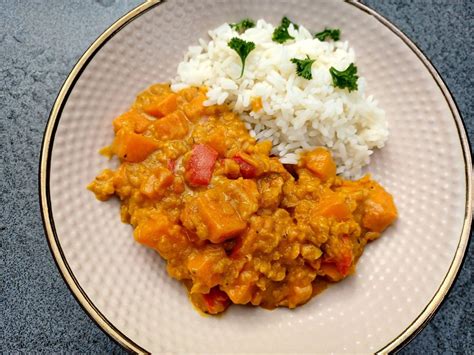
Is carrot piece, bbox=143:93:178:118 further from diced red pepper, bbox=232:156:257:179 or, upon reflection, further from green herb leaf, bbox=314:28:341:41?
green herb leaf, bbox=314:28:341:41

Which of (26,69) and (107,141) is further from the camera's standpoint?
(26,69)

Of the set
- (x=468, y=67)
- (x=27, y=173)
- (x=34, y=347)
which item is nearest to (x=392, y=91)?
(x=468, y=67)


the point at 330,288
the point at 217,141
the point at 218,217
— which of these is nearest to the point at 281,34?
the point at 217,141

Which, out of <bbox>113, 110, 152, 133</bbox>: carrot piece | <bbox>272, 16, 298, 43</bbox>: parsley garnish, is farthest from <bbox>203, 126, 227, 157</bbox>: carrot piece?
<bbox>272, 16, 298, 43</bbox>: parsley garnish

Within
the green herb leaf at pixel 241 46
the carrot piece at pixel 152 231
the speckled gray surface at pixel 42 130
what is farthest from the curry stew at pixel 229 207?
the speckled gray surface at pixel 42 130

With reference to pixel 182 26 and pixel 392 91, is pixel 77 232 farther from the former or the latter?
pixel 392 91

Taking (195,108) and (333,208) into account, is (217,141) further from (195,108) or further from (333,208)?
(333,208)
